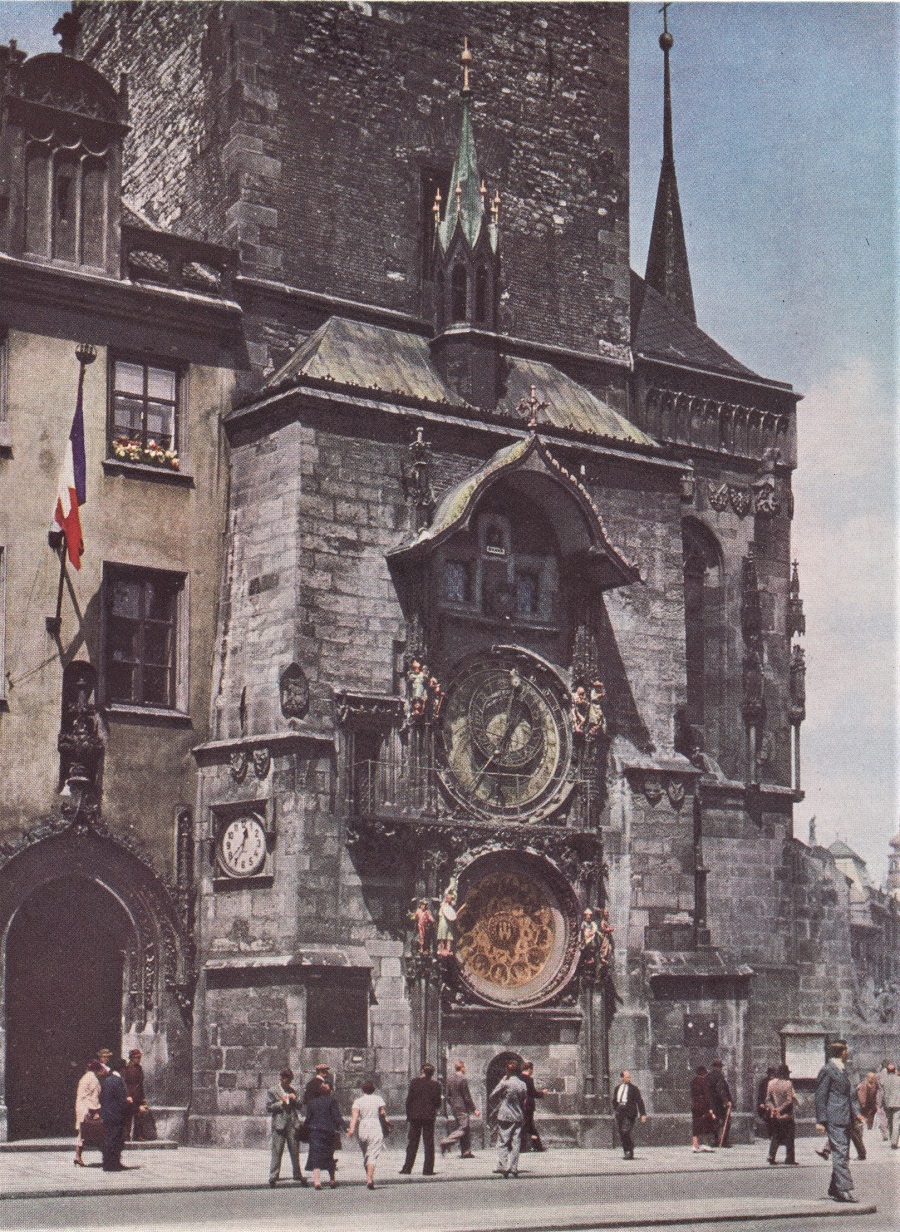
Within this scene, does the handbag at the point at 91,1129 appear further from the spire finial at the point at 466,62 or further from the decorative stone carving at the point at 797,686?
the spire finial at the point at 466,62

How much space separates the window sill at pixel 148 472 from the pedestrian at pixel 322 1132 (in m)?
11.5

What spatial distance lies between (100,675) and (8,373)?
4.58 m

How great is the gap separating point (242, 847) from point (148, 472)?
5794mm

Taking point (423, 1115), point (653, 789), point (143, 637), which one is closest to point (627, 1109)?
point (423, 1115)

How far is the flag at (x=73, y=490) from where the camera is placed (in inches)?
1235

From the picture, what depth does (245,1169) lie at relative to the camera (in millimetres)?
27359

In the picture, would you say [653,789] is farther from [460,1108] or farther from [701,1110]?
[460,1108]

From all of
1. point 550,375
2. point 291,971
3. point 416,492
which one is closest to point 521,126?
point 550,375

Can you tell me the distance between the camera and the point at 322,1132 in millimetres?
25203

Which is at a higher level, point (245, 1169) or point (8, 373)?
point (8, 373)

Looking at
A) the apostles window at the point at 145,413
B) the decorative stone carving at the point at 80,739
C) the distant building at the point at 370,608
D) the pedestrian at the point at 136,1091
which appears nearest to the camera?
the pedestrian at the point at 136,1091

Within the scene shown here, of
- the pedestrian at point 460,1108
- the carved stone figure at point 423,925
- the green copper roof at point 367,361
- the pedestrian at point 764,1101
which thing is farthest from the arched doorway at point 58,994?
the pedestrian at point 764,1101

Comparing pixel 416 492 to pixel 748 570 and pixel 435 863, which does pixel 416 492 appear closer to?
pixel 435 863

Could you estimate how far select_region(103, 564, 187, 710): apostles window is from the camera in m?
32.9
